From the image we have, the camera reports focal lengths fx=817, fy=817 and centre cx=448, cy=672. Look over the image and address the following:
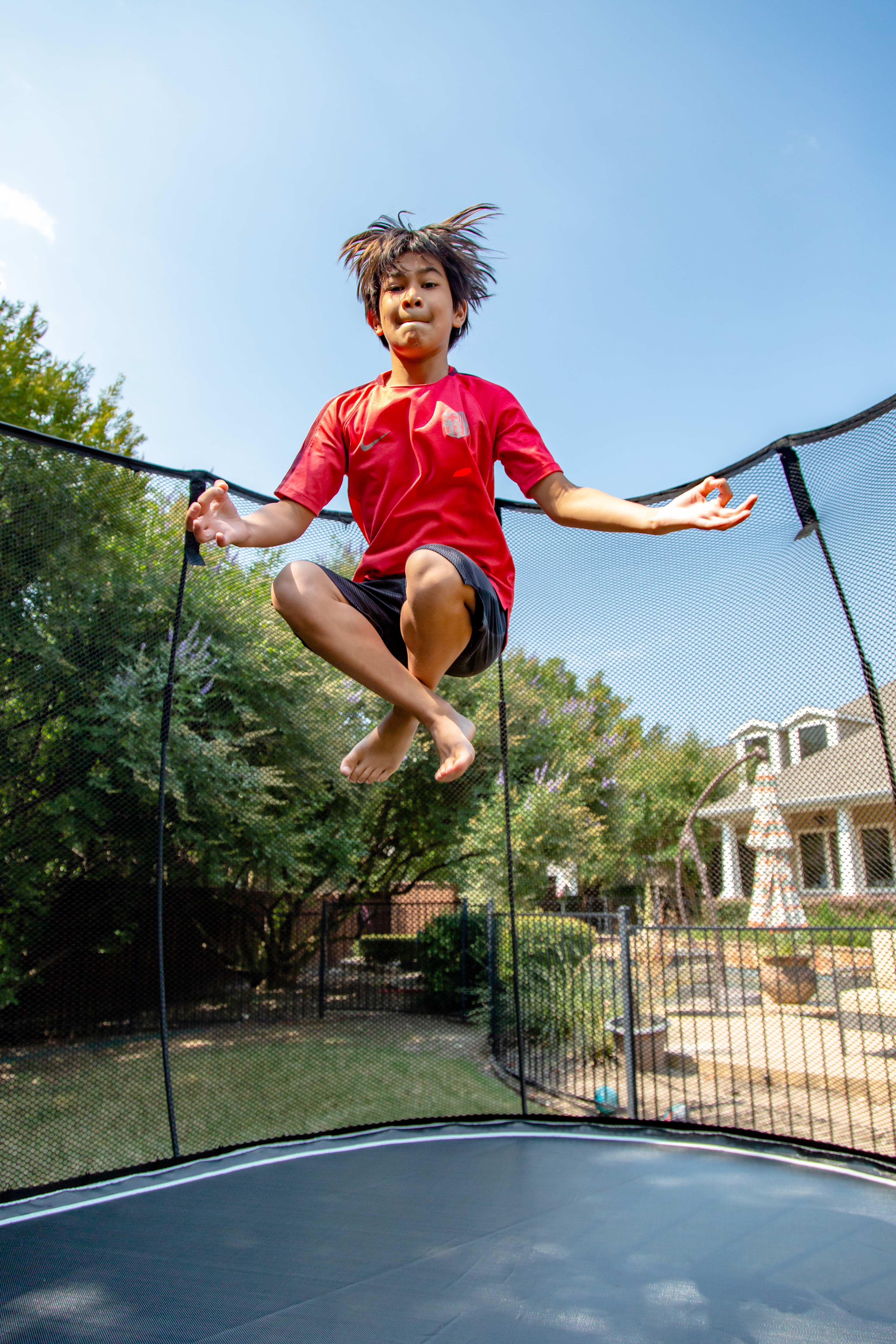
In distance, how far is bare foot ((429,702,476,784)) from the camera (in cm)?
105

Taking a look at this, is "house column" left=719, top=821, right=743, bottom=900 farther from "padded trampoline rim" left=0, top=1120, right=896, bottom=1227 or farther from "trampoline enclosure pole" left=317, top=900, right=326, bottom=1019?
"trampoline enclosure pole" left=317, top=900, right=326, bottom=1019

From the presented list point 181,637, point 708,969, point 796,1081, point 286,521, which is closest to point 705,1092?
point 796,1081

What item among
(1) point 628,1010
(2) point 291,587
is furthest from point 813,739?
(2) point 291,587

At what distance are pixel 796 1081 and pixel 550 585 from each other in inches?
92.6

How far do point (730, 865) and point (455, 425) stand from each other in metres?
1.96

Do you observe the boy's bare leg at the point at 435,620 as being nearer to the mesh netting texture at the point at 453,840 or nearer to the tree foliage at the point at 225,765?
the mesh netting texture at the point at 453,840

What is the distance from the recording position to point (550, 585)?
2801 millimetres

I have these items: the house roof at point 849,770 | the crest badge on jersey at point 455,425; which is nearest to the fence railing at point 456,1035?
the house roof at point 849,770

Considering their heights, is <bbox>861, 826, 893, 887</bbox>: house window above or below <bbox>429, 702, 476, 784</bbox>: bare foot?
below

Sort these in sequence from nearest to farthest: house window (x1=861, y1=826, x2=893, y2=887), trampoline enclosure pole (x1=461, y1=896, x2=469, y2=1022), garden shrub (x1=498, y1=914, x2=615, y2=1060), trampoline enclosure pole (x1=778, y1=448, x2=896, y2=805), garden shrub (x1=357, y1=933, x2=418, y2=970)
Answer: trampoline enclosure pole (x1=778, y1=448, x2=896, y2=805) → house window (x1=861, y1=826, x2=893, y2=887) → garden shrub (x1=498, y1=914, x2=615, y2=1060) → trampoline enclosure pole (x1=461, y1=896, x2=469, y2=1022) → garden shrub (x1=357, y1=933, x2=418, y2=970)

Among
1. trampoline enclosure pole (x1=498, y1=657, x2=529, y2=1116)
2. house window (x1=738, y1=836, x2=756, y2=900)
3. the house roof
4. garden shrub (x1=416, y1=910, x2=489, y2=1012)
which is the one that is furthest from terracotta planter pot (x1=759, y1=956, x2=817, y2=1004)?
garden shrub (x1=416, y1=910, x2=489, y2=1012)

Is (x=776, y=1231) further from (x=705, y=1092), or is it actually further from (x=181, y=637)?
(x=181, y=637)

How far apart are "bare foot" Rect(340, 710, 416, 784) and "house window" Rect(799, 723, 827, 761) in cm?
141

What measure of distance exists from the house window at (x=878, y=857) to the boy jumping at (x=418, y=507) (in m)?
1.48
